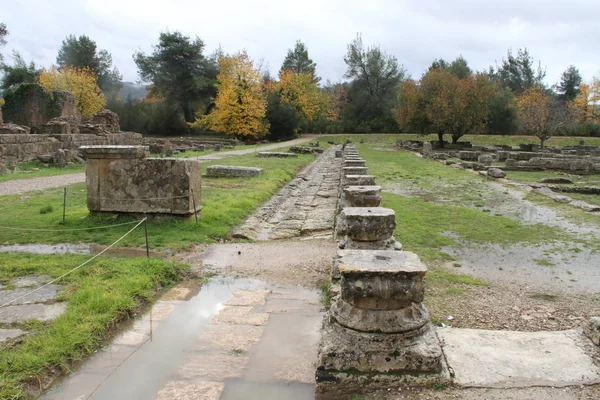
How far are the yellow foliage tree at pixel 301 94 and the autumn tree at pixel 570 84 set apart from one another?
37.8m

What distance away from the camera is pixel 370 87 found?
60.2 meters

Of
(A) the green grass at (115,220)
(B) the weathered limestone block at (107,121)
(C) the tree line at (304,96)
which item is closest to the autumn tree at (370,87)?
(C) the tree line at (304,96)

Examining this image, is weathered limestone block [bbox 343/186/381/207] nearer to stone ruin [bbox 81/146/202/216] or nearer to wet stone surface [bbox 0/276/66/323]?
stone ruin [bbox 81/146/202/216]

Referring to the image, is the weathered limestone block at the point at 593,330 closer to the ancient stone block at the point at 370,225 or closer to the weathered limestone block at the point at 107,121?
the ancient stone block at the point at 370,225

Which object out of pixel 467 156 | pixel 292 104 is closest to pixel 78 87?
pixel 292 104

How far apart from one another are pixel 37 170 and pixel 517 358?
1784 cm

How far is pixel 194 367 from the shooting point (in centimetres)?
352

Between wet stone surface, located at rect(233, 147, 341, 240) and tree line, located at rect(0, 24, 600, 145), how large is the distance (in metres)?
22.1

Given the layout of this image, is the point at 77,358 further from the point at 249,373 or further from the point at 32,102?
the point at 32,102

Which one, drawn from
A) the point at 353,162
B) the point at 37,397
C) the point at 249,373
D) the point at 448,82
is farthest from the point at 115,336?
the point at 448,82

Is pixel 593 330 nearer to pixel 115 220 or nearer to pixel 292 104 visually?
pixel 115 220

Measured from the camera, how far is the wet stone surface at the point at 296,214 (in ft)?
27.7

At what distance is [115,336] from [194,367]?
979 millimetres

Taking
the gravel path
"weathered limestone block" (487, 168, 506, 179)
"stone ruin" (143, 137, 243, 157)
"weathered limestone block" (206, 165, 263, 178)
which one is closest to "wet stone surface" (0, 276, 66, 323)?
the gravel path
